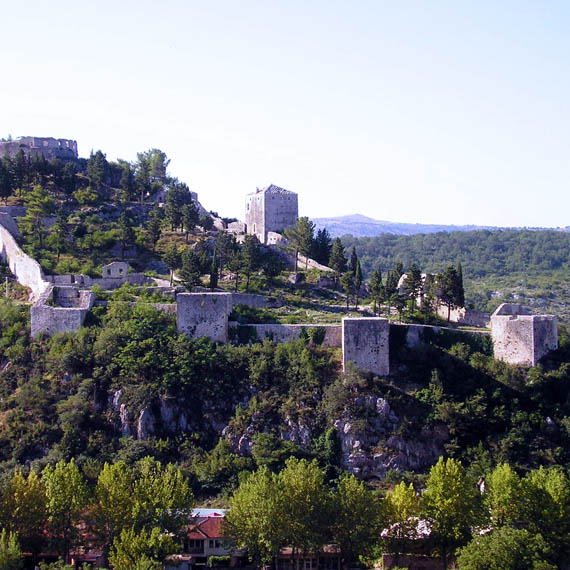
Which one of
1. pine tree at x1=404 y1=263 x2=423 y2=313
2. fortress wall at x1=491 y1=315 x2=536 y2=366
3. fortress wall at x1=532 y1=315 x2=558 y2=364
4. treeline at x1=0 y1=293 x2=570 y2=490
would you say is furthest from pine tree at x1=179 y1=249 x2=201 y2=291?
fortress wall at x1=532 y1=315 x2=558 y2=364

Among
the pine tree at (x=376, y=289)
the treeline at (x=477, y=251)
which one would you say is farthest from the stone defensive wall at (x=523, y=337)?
the treeline at (x=477, y=251)

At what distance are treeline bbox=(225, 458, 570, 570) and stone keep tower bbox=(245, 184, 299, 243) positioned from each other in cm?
2675

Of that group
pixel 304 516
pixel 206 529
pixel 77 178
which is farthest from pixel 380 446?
pixel 77 178

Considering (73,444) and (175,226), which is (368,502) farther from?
(175,226)

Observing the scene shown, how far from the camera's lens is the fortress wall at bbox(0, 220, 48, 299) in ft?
133

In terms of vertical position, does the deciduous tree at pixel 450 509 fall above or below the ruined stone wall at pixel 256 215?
below

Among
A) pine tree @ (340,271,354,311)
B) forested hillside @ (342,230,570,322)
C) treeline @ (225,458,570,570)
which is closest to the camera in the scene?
treeline @ (225,458,570,570)

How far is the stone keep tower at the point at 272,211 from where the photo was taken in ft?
176

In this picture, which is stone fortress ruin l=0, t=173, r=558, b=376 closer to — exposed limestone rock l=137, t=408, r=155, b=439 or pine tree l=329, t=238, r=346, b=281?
exposed limestone rock l=137, t=408, r=155, b=439

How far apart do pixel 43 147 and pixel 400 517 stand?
40.7m

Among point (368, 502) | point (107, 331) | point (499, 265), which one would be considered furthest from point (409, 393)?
point (499, 265)

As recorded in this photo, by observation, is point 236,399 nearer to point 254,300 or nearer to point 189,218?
point 254,300

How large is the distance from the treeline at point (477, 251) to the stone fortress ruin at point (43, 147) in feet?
168

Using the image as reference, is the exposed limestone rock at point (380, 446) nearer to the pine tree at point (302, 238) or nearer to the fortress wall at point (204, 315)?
the fortress wall at point (204, 315)
